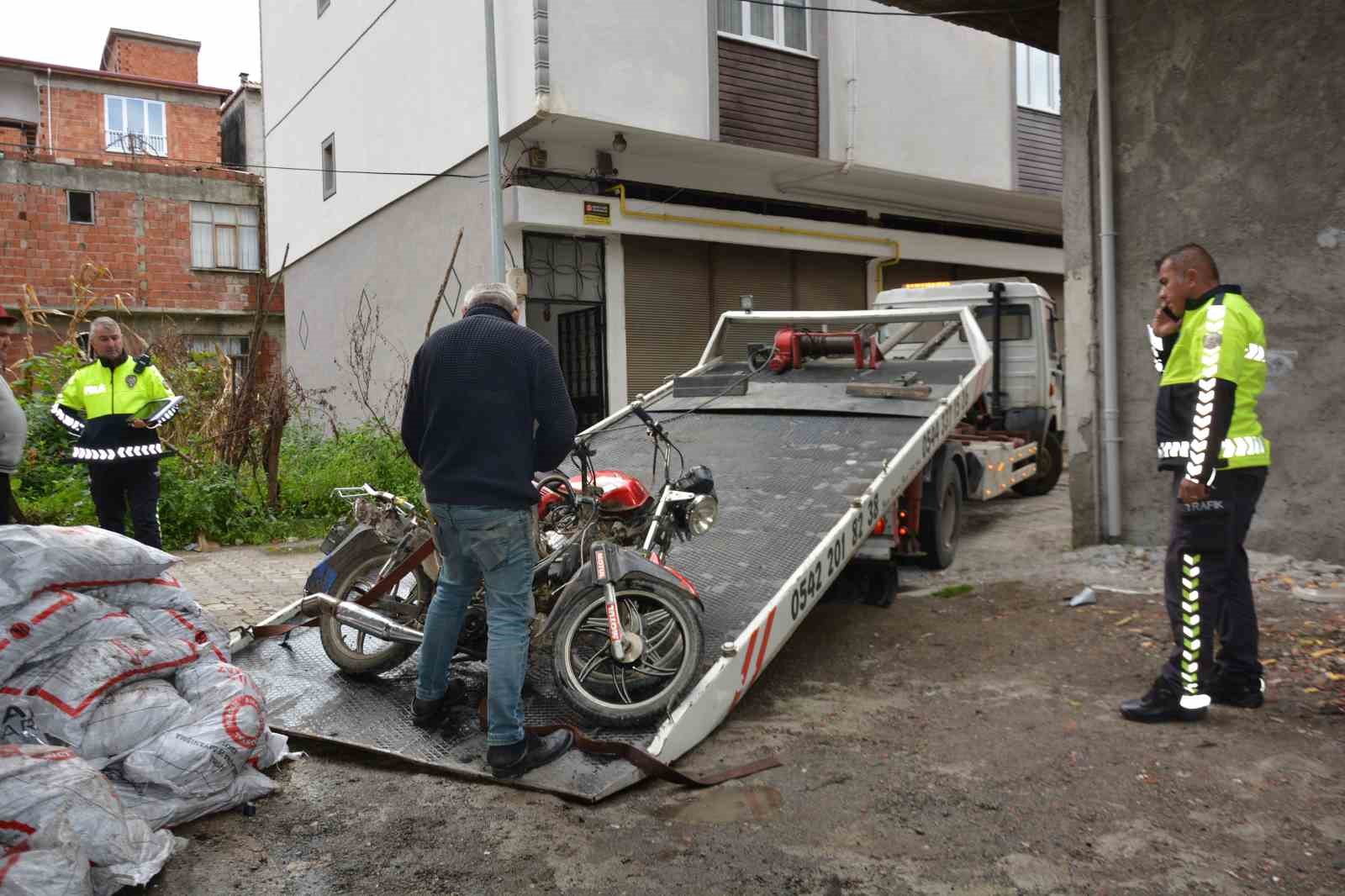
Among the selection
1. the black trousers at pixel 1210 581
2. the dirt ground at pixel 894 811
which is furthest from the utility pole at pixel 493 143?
the black trousers at pixel 1210 581

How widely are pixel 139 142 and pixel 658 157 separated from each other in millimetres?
20517

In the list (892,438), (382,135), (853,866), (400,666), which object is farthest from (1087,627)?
(382,135)

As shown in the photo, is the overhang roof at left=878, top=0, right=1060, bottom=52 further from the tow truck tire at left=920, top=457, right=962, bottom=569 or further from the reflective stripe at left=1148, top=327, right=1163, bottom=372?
the reflective stripe at left=1148, top=327, right=1163, bottom=372

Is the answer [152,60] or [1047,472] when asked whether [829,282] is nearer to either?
[1047,472]

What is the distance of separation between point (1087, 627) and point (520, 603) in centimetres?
361

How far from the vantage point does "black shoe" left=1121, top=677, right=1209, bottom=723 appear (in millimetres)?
4250

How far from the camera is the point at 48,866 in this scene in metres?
2.71

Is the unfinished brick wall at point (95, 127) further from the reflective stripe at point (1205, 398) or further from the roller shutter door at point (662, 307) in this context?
the reflective stripe at point (1205, 398)

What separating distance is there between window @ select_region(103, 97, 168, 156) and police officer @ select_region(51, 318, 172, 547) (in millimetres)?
25458

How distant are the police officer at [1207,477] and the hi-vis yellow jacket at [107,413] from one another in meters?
6.02

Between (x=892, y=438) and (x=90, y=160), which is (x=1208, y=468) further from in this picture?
(x=90, y=160)

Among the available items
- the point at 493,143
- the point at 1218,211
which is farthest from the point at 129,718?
the point at 493,143

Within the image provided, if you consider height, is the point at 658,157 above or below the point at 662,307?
above

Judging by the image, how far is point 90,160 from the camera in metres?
23.2
